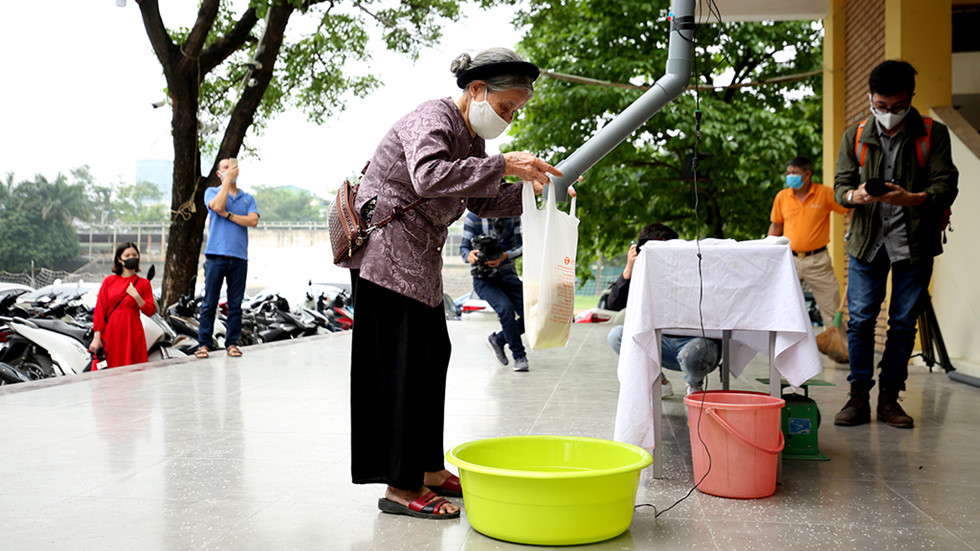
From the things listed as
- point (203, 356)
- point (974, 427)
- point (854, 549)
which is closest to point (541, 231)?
point (854, 549)

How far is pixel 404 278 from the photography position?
104 inches

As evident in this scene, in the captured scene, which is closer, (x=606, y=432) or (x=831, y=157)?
(x=606, y=432)

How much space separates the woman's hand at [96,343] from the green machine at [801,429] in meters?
5.89

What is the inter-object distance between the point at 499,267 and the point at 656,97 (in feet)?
10.2

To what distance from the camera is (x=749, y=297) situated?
3160mm

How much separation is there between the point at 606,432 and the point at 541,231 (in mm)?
1677

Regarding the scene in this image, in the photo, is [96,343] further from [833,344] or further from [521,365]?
[833,344]

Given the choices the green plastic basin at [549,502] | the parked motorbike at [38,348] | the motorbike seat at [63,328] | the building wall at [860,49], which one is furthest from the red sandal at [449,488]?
the building wall at [860,49]

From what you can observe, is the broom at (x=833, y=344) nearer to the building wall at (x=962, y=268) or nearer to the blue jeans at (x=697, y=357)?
the building wall at (x=962, y=268)

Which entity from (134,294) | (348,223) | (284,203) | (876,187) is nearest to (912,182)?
(876,187)

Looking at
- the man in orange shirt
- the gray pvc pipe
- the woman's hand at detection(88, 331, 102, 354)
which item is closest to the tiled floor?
the woman's hand at detection(88, 331, 102, 354)

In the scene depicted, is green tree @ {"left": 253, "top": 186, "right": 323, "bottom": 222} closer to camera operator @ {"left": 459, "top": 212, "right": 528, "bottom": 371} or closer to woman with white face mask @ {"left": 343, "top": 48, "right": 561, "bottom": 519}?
camera operator @ {"left": 459, "top": 212, "right": 528, "bottom": 371}

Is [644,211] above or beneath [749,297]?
above

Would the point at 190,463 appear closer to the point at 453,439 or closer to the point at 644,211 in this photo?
the point at 453,439
